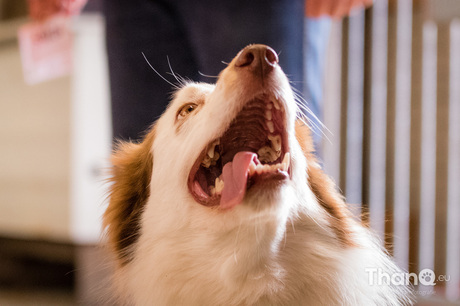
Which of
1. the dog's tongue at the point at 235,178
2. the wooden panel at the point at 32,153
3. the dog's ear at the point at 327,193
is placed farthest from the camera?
the wooden panel at the point at 32,153

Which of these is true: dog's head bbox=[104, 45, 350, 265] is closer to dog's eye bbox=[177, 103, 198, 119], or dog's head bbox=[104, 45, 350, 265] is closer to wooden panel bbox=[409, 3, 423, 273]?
dog's eye bbox=[177, 103, 198, 119]

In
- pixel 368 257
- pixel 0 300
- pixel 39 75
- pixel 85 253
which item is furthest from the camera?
pixel 0 300

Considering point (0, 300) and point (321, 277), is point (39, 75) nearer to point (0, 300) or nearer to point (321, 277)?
point (0, 300)

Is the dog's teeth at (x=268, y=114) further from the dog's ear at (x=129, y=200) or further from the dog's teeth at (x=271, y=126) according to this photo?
the dog's ear at (x=129, y=200)

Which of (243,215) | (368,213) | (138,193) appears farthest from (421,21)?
(138,193)

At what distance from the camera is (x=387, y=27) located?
0.72 m

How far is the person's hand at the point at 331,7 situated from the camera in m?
0.67

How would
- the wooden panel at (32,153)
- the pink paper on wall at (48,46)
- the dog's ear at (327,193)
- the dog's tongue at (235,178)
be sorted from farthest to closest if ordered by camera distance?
1. the wooden panel at (32,153)
2. the pink paper on wall at (48,46)
3. the dog's ear at (327,193)
4. the dog's tongue at (235,178)

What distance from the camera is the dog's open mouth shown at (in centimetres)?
52

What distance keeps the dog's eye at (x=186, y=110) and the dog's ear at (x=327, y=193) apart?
16cm

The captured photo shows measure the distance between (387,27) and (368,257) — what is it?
1.20ft

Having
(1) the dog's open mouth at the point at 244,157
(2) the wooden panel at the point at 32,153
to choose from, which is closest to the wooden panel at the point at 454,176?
(1) the dog's open mouth at the point at 244,157

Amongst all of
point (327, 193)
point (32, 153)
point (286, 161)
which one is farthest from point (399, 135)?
point (32, 153)

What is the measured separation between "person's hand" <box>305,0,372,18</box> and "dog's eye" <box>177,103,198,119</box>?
0.22m
